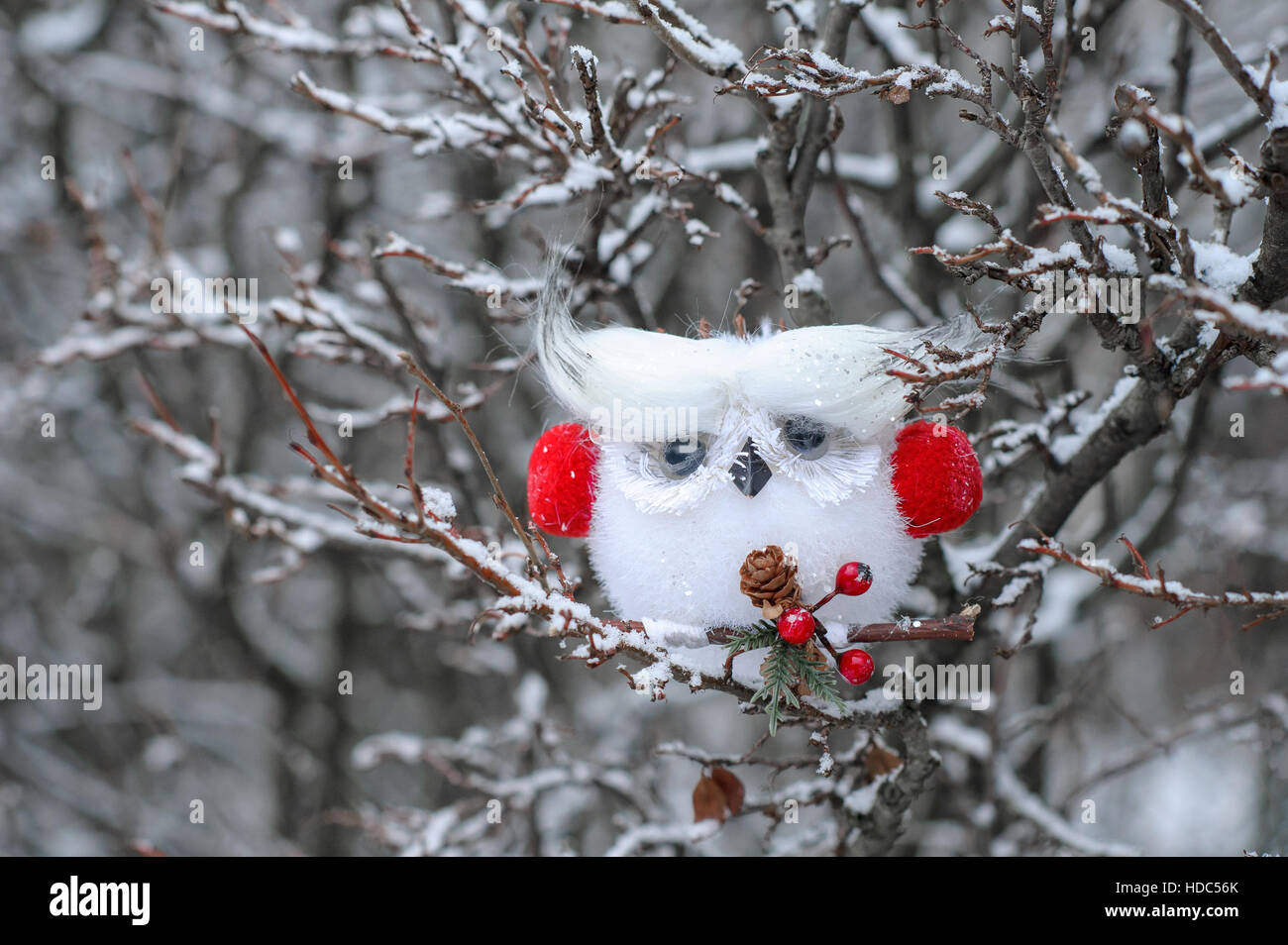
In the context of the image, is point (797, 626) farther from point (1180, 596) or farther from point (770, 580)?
point (1180, 596)

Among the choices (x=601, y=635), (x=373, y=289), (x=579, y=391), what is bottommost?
(x=601, y=635)

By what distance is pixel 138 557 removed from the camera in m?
4.61

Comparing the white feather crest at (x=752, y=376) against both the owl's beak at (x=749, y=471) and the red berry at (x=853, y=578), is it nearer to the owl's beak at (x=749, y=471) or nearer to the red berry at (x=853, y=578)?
the owl's beak at (x=749, y=471)

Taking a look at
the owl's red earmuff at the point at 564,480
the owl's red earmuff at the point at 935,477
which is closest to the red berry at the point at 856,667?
the owl's red earmuff at the point at 935,477

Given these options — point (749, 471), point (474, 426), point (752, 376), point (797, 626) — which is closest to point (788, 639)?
point (797, 626)

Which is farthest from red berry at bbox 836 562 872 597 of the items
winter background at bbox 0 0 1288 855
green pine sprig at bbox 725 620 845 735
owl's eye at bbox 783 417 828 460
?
winter background at bbox 0 0 1288 855

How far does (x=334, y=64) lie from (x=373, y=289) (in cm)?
209

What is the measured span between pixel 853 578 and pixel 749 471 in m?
0.24

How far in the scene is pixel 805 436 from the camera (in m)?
1.50

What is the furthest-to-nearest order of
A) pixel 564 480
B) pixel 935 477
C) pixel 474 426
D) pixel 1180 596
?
pixel 474 426
pixel 564 480
pixel 935 477
pixel 1180 596

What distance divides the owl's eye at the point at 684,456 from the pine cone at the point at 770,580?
0.22 meters
